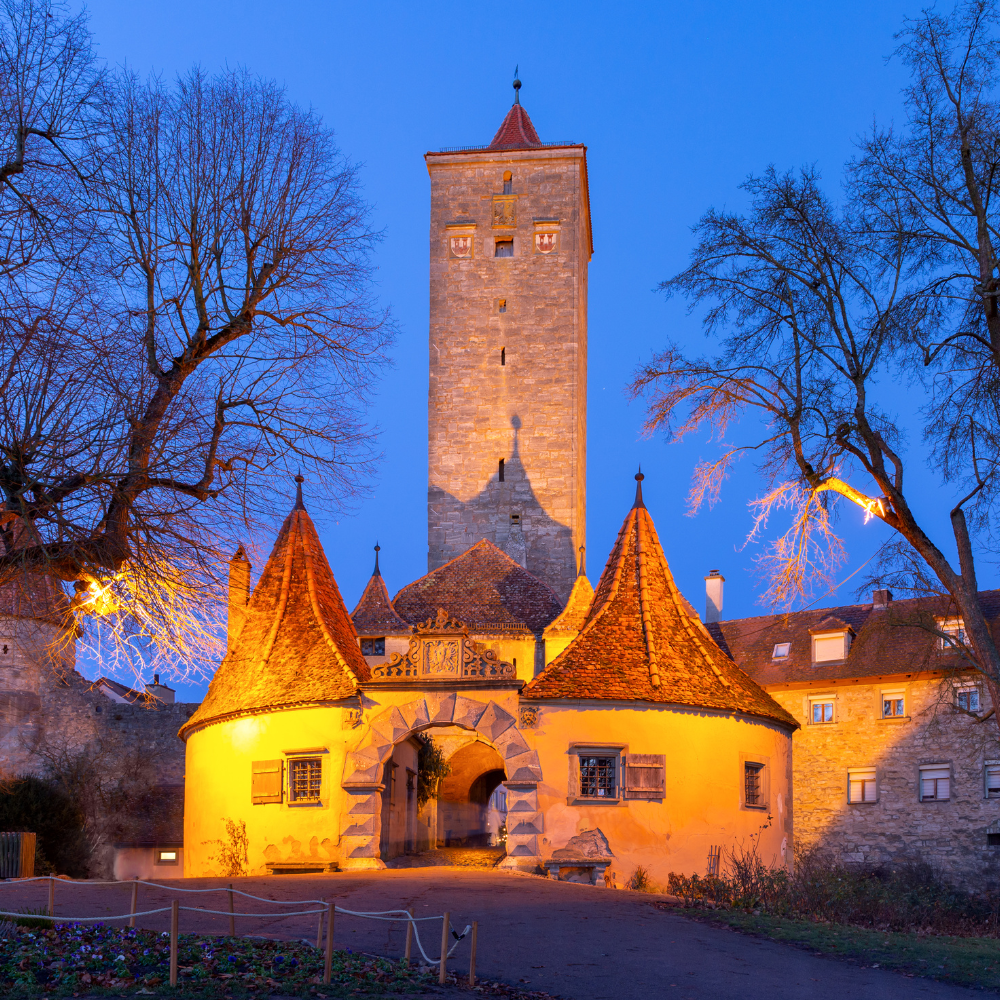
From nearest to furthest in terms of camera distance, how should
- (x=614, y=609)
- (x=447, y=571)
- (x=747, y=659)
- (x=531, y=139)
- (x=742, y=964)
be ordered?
1. (x=742, y=964)
2. (x=614, y=609)
3. (x=447, y=571)
4. (x=747, y=659)
5. (x=531, y=139)

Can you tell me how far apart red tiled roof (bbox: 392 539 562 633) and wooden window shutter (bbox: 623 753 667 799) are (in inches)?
398

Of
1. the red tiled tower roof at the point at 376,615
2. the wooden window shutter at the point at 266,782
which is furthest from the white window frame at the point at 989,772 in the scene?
the wooden window shutter at the point at 266,782

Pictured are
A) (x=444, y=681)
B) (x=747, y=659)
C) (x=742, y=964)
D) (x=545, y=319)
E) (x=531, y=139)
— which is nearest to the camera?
(x=742, y=964)

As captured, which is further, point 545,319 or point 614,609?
point 545,319

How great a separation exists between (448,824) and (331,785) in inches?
→ 413

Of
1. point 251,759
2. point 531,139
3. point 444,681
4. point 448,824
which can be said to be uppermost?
point 531,139

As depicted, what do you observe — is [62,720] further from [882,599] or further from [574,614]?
[882,599]

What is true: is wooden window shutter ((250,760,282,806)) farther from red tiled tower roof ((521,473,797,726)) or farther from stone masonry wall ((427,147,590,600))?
stone masonry wall ((427,147,590,600))

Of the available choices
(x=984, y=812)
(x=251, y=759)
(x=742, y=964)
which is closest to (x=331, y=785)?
(x=251, y=759)

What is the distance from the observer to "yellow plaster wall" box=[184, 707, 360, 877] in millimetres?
19703

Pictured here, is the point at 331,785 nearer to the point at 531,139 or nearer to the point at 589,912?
the point at 589,912

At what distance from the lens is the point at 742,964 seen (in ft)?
39.1

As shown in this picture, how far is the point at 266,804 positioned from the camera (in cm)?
2008

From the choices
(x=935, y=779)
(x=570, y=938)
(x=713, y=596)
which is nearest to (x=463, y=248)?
(x=713, y=596)
